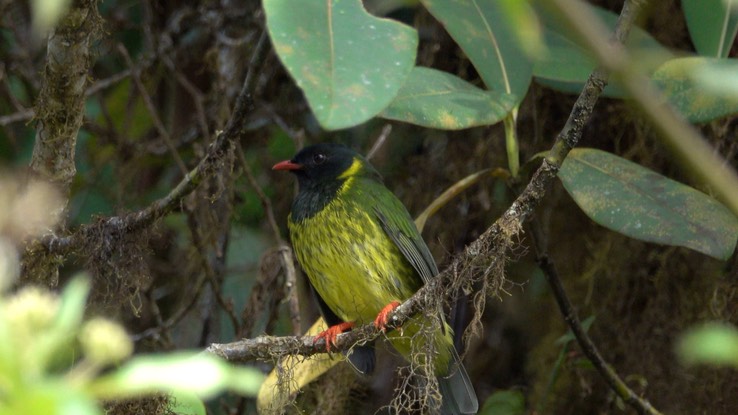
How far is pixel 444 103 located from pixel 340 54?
53.2 inches

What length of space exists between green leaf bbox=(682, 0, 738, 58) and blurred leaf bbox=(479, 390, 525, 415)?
1579 mm

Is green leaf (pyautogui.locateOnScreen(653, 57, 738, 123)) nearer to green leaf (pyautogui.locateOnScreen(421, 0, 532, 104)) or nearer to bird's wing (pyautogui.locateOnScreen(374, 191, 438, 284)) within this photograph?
green leaf (pyautogui.locateOnScreen(421, 0, 532, 104))

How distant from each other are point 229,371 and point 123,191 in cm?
422

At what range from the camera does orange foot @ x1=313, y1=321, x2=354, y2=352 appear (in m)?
3.41

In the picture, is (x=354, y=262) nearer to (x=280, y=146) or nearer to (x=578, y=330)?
(x=578, y=330)

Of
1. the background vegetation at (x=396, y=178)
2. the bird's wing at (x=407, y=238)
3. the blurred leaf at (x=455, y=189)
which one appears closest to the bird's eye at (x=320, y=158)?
the background vegetation at (x=396, y=178)

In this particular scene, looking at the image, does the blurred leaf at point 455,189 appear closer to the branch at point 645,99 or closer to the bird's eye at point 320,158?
the bird's eye at point 320,158

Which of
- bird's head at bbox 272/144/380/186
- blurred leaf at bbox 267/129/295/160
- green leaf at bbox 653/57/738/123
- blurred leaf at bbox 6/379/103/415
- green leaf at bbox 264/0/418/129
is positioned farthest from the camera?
blurred leaf at bbox 267/129/295/160

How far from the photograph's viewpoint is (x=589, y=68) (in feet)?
12.4

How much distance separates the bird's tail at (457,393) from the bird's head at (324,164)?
0.96 m

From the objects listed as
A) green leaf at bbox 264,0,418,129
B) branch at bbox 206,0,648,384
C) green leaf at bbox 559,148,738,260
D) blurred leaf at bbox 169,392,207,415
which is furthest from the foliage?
green leaf at bbox 559,148,738,260

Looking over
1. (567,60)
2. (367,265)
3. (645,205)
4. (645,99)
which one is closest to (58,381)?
(645,99)

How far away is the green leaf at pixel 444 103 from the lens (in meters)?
3.24

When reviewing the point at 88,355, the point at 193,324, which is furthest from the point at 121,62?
the point at 88,355
